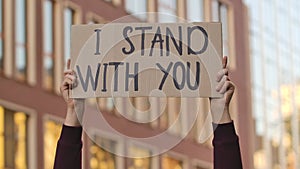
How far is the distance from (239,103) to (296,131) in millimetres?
8717

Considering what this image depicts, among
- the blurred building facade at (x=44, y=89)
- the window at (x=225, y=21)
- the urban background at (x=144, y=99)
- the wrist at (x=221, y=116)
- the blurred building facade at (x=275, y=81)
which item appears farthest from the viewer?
the blurred building facade at (x=275, y=81)

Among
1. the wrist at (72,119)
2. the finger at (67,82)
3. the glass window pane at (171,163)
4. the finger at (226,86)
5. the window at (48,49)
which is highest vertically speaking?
the window at (48,49)

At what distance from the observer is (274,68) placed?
172 ft

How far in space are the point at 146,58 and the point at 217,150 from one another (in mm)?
Answer: 824

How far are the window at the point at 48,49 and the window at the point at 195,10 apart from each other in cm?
1121

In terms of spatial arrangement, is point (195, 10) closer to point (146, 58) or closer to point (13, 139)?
point (13, 139)

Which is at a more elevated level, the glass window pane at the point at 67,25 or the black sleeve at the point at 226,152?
Result: the glass window pane at the point at 67,25

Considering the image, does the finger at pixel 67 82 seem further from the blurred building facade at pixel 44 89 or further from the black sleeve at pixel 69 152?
the blurred building facade at pixel 44 89

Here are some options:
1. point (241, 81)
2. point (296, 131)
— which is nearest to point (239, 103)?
point (241, 81)

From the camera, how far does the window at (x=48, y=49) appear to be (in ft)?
109

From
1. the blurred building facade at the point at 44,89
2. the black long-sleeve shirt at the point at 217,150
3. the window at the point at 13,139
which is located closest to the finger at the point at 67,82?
the black long-sleeve shirt at the point at 217,150

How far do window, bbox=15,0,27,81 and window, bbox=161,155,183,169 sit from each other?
9792 mm

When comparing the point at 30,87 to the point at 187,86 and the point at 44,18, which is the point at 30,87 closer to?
the point at 44,18

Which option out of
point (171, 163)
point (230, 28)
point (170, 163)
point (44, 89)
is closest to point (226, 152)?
point (44, 89)
